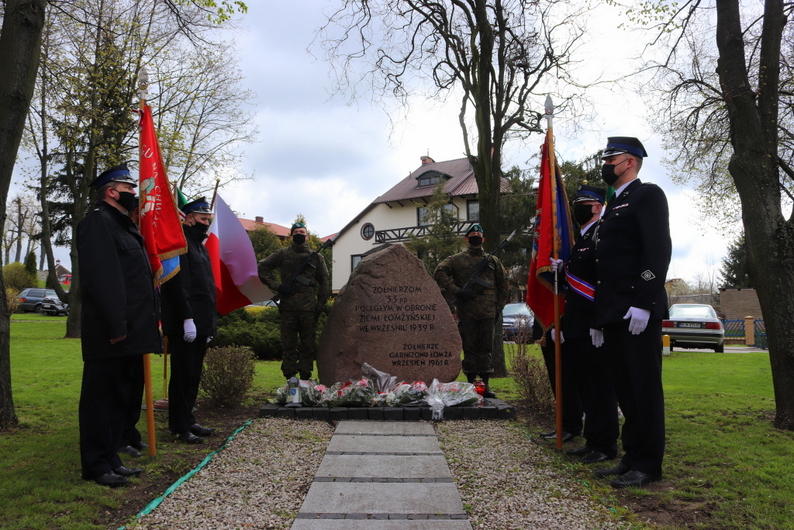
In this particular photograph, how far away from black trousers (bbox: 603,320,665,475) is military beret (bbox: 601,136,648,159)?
52.9 inches

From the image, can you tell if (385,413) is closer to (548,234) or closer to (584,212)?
(548,234)

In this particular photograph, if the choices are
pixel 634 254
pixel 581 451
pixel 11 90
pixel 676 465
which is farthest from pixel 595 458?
pixel 11 90

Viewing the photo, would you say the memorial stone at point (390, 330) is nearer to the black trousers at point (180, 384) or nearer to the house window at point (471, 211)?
the black trousers at point (180, 384)

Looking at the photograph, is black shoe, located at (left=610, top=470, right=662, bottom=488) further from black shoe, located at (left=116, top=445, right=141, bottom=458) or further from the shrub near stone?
the shrub near stone

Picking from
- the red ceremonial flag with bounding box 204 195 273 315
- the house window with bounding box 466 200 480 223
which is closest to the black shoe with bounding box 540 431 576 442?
the red ceremonial flag with bounding box 204 195 273 315

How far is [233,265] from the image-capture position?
7512mm

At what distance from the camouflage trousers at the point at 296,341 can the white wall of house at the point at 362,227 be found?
29.5m

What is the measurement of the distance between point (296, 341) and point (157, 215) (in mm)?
3058

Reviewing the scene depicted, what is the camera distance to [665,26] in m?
7.93

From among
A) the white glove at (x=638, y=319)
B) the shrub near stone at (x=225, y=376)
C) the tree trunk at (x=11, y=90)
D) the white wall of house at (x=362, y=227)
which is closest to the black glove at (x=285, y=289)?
the shrub near stone at (x=225, y=376)

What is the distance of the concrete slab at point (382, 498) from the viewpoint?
360cm

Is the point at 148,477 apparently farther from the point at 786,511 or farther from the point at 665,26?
the point at 665,26

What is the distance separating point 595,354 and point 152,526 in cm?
365

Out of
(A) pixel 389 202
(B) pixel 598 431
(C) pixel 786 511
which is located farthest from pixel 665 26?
(A) pixel 389 202
